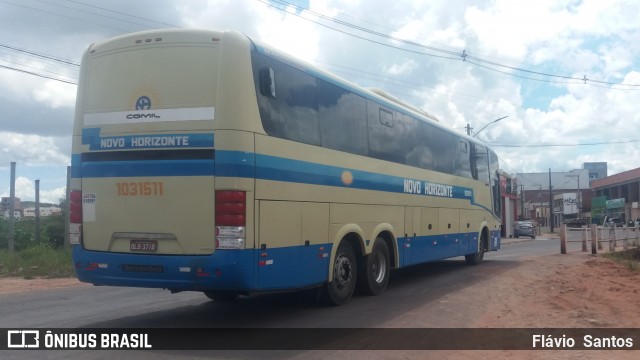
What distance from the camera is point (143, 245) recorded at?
303 inches

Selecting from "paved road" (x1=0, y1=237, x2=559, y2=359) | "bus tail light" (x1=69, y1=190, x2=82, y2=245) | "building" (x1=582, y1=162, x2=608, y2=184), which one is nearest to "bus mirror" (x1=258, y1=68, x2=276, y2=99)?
"bus tail light" (x1=69, y1=190, x2=82, y2=245)

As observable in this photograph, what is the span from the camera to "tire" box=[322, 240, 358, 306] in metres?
9.68

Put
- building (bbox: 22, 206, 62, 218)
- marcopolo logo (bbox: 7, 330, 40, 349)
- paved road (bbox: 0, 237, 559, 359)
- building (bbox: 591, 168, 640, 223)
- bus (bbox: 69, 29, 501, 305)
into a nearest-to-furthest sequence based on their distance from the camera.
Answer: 1. marcopolo logo (bbox: 7, 330, 40, 349)
2. bus (bbox: 69, 29, 501, 305)
3. paved road (bbox: 0, 237, 559, 359)
4. building (bbox: 22, 206, 62, 218)
5. building (bbox: 591, 168, 640, 223)

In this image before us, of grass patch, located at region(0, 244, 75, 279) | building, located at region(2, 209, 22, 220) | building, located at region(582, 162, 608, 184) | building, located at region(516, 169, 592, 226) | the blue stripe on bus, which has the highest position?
building, located at region(582, 162, 608, 184)

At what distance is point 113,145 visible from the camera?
26.0 ft

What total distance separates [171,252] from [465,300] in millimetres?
5653

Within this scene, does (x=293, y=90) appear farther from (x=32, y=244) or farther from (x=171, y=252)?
(x=32, y=244)

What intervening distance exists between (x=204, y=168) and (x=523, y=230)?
47156 millimetres

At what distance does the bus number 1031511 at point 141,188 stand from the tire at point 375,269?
4.31 meters

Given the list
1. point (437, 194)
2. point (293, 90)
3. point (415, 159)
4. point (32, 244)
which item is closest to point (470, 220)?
point (437, 194)

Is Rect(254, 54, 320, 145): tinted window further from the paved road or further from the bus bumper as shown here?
the paved road

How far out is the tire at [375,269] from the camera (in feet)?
35.0

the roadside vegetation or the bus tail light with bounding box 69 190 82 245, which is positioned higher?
the bus tail light with bounding box 69 190 82 245

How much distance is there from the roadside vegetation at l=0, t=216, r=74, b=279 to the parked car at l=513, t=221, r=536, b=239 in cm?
3939
